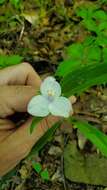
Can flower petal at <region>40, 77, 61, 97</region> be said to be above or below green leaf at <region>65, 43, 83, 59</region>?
above

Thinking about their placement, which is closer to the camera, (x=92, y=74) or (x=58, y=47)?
(x=92, y=74)

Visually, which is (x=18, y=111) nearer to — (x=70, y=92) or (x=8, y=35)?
(x=70, y=92)

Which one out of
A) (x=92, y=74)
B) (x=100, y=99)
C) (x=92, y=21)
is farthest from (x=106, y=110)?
(x=92, y=74)

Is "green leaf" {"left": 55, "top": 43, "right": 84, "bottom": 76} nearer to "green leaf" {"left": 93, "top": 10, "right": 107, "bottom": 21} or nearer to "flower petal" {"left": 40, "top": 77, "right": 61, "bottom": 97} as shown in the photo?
"green leaf" {"left": 93, "top": 10, "right": 107, "bottom": 21}

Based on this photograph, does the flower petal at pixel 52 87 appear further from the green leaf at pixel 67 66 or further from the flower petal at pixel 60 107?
the green leaf at pixel 67 66

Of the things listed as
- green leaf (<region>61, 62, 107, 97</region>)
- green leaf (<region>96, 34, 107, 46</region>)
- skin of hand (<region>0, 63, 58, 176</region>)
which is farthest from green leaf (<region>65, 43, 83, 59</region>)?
green leaf (<region>61, 62, 107, 97</region>)

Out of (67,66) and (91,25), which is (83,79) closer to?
(67,66)

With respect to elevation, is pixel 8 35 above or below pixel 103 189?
above

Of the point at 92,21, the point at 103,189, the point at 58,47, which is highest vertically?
the point at 92,21
